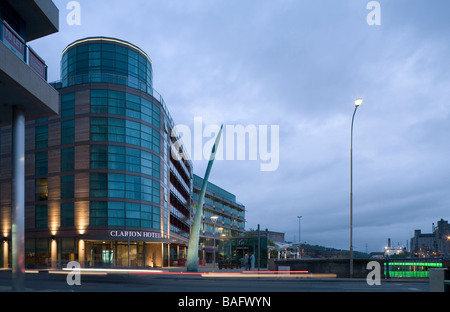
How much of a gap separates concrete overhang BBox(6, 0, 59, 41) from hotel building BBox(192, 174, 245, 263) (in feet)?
234

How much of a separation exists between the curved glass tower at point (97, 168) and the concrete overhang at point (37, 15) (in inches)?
1371

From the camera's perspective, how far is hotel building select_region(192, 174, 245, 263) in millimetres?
99500

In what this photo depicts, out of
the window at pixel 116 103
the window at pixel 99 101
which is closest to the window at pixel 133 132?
the window at pixel 116 103

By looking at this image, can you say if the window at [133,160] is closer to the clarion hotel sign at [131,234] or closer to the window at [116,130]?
the window at [116,130]

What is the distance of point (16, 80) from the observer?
1528 cm

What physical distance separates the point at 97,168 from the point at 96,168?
0.39 feet

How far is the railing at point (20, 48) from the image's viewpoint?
1548cm

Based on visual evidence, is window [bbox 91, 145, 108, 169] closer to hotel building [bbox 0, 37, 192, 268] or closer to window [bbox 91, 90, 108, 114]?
hotel building [bbox 0, 37, 192, 268]

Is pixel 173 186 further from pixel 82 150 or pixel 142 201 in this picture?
pixel 82 150

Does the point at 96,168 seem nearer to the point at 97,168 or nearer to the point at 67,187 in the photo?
the point at 97,168
